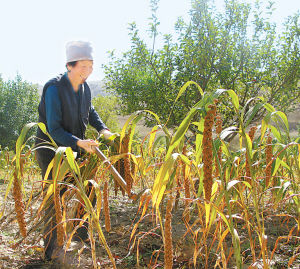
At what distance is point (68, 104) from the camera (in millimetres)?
2264

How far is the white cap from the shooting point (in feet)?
6.93

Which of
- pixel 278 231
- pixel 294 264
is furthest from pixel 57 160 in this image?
pixel 278 231

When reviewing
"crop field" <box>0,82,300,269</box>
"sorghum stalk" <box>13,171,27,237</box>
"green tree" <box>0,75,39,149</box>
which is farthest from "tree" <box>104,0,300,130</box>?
"green tree" <box>0,75,39,149</box>

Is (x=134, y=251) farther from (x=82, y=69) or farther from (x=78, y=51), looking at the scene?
(x=78, y=51)

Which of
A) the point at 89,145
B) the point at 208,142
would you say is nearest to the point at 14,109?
the point at 89,145

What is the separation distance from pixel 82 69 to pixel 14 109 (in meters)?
17.7

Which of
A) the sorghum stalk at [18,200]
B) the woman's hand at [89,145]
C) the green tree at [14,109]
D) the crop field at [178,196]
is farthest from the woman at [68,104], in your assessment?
the green tree at [14,109]

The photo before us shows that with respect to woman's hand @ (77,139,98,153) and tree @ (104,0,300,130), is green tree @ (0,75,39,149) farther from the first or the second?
woman's hand @ (77,139,98,153)

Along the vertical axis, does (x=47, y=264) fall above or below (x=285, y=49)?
below

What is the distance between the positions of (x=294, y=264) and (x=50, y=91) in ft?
6.19

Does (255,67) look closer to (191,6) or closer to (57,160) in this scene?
(191,6)

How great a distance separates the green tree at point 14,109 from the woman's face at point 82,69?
51.7ft

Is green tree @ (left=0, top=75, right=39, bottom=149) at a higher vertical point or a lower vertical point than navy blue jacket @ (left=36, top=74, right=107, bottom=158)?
higher

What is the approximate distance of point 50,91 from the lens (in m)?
2.16
